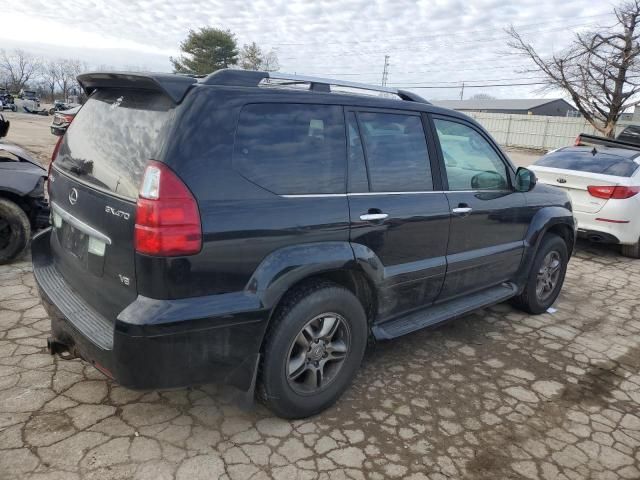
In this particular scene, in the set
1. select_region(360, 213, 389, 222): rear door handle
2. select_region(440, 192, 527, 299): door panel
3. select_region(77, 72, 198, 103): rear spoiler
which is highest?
select_region(77, 72, 198, 103): rear spoiler

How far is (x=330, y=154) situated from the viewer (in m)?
2.74

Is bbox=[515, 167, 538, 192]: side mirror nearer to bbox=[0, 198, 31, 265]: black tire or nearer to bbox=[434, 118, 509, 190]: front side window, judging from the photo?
bbox=[434, 118, 509, 190]: front side window

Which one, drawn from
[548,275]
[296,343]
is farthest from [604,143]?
[296,343]

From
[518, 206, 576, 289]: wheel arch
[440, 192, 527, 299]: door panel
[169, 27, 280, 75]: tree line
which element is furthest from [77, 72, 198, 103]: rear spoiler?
[169, 27, 280, 75]: tree line

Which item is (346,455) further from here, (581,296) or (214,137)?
(581,296)

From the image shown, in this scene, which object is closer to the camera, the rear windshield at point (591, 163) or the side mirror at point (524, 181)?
the side mirror at point (524, 181)

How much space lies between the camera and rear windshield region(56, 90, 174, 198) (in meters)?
2.27

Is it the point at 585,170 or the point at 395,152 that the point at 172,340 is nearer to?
the point at 395,152

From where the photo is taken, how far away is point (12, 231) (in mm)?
4875

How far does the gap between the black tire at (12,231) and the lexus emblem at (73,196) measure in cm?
263

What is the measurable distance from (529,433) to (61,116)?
15443 mm

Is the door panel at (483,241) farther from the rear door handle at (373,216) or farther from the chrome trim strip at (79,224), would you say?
the chrome trim strip at (79,224)

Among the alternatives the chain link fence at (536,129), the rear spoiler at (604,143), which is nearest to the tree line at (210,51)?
the chain link fence at (536,129)

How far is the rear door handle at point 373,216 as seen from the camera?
2.80 meters
